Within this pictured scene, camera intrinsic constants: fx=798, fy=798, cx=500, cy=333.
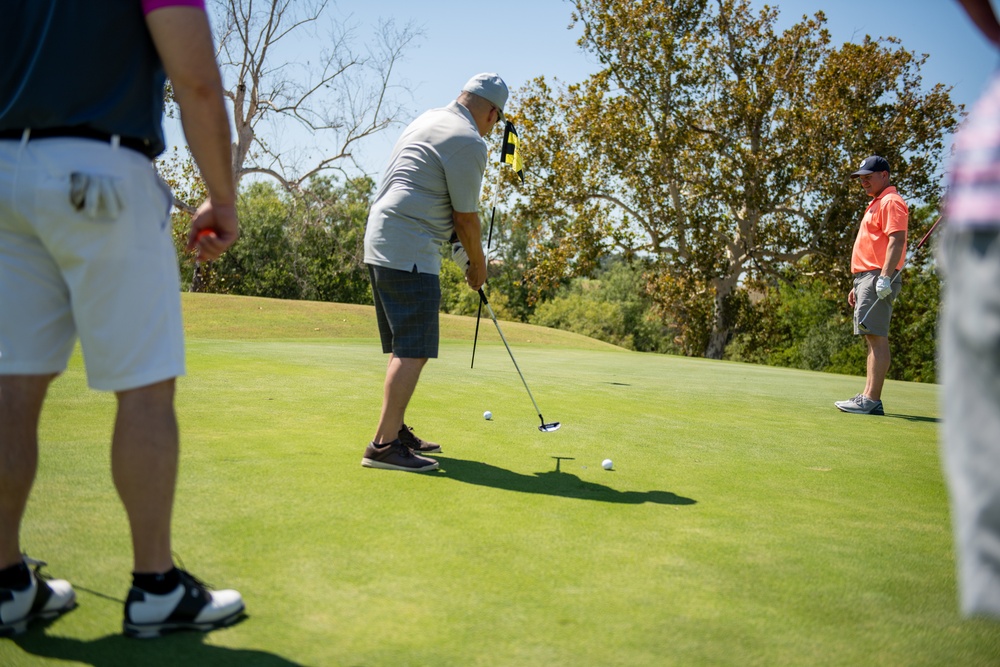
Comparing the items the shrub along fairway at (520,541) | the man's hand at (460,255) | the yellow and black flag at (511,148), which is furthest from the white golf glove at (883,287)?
the man's hand at (460,255)

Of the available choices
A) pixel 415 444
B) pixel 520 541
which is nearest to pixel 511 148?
pixel 415 444

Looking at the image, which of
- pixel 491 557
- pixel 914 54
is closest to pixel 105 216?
pixel 491 557

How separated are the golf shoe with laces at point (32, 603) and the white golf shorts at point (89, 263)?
568 mm

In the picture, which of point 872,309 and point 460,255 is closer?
point 460,255

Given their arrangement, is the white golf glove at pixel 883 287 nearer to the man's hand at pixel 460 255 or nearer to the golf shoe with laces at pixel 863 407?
the golf shoe with laces at pixel 863 407

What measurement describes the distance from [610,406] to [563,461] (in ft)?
7.61

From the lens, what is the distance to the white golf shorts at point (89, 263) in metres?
1.99

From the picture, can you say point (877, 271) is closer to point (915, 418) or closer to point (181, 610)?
point (915, 418)

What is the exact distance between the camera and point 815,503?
3.66 meters

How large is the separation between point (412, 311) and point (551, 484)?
115 centimetres

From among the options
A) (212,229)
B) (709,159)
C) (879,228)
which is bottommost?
(212,229)

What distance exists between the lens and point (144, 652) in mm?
1961

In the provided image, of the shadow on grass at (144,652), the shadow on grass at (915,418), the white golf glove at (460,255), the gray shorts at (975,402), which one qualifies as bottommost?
the shadow on grass at (144,652)

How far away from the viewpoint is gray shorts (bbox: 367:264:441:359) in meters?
4.16
